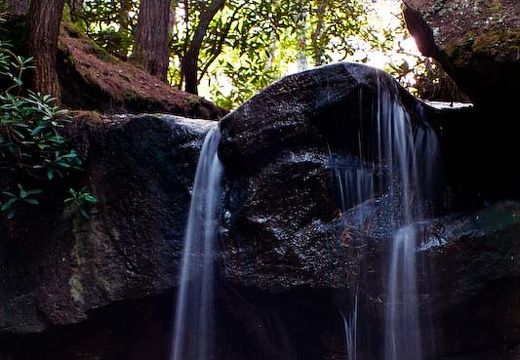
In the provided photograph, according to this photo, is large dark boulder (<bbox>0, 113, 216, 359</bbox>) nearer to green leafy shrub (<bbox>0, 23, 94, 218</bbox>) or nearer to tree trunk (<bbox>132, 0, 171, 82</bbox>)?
green leafy shrub (<bbox>0, 23, 94, 218</bbox>)

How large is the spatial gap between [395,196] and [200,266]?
1590mm

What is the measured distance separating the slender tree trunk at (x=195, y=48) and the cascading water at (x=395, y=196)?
4.57 meters

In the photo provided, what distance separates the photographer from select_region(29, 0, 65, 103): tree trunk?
5.23 metres

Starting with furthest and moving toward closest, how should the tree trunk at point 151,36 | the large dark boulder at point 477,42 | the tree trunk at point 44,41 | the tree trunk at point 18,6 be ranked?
the tree trunk at point 151,36 → the tree trunk at point 18,6 → the tree trunk at point 44,41 → the large dark boulder at point 477,42

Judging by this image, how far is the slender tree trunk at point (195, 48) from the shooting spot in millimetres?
8188

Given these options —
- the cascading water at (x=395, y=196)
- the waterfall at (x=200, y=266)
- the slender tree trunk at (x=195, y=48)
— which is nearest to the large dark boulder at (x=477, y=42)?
the cascading water at (x=395, y=196)

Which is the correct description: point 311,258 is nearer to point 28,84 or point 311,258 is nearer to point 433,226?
point 433,226

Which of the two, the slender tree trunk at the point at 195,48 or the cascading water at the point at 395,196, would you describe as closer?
the cascading water at the point at 395,196

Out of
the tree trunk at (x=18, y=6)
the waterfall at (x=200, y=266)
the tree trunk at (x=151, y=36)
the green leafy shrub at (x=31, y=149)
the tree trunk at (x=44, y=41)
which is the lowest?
the waterfall at (x=200, y=266)

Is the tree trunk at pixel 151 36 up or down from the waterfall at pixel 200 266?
up

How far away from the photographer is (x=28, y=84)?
5.22 meters

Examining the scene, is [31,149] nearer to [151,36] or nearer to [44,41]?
[44,41]

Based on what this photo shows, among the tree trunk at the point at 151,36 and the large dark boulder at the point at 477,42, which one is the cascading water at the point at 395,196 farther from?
the tree trunk at the point at 151,36

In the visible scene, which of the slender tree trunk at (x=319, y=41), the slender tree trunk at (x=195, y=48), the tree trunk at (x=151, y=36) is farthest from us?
the slender tree trunk at (x=319, y=41)
